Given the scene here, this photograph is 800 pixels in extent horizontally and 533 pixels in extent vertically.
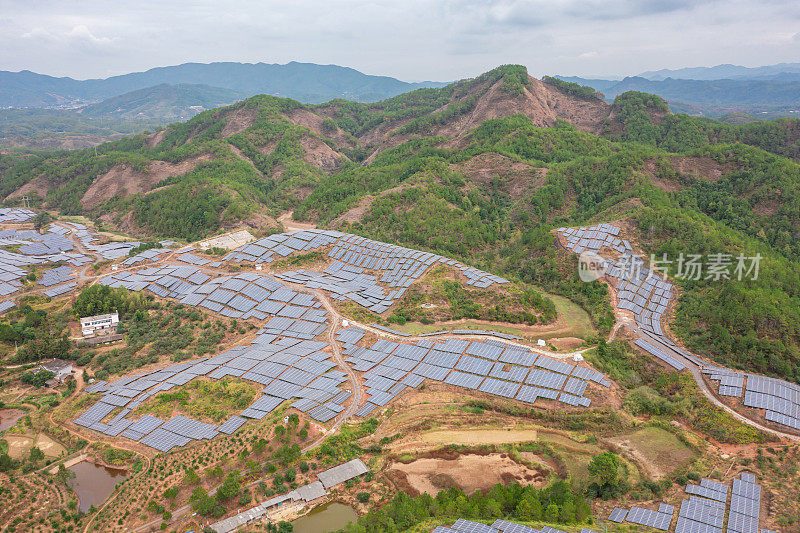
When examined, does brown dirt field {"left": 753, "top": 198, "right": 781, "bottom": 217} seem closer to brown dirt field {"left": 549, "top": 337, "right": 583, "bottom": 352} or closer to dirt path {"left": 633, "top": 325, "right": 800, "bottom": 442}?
dirt path {"left": 633, "top": 325, "right": 800, "bottom": 442}

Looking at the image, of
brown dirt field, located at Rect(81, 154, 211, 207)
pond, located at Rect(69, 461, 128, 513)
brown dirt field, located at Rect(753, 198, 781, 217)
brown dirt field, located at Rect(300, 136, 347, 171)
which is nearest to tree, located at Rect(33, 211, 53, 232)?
brown dirt field, located at Rect(81, 154, 211, 207)

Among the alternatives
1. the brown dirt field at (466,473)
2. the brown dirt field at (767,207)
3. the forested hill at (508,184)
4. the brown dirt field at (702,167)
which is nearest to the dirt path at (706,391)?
the forested hill at (508,184)

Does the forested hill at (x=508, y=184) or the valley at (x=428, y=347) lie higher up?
the forested hill at (x=508, y=184)

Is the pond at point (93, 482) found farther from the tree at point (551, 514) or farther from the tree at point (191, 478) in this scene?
the tree at point (551, 514)

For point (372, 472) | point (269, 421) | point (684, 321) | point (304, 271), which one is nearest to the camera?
point (372, 472)

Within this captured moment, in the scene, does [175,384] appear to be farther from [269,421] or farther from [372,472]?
[372,472]

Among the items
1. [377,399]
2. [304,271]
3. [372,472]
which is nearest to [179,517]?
[372,472]
